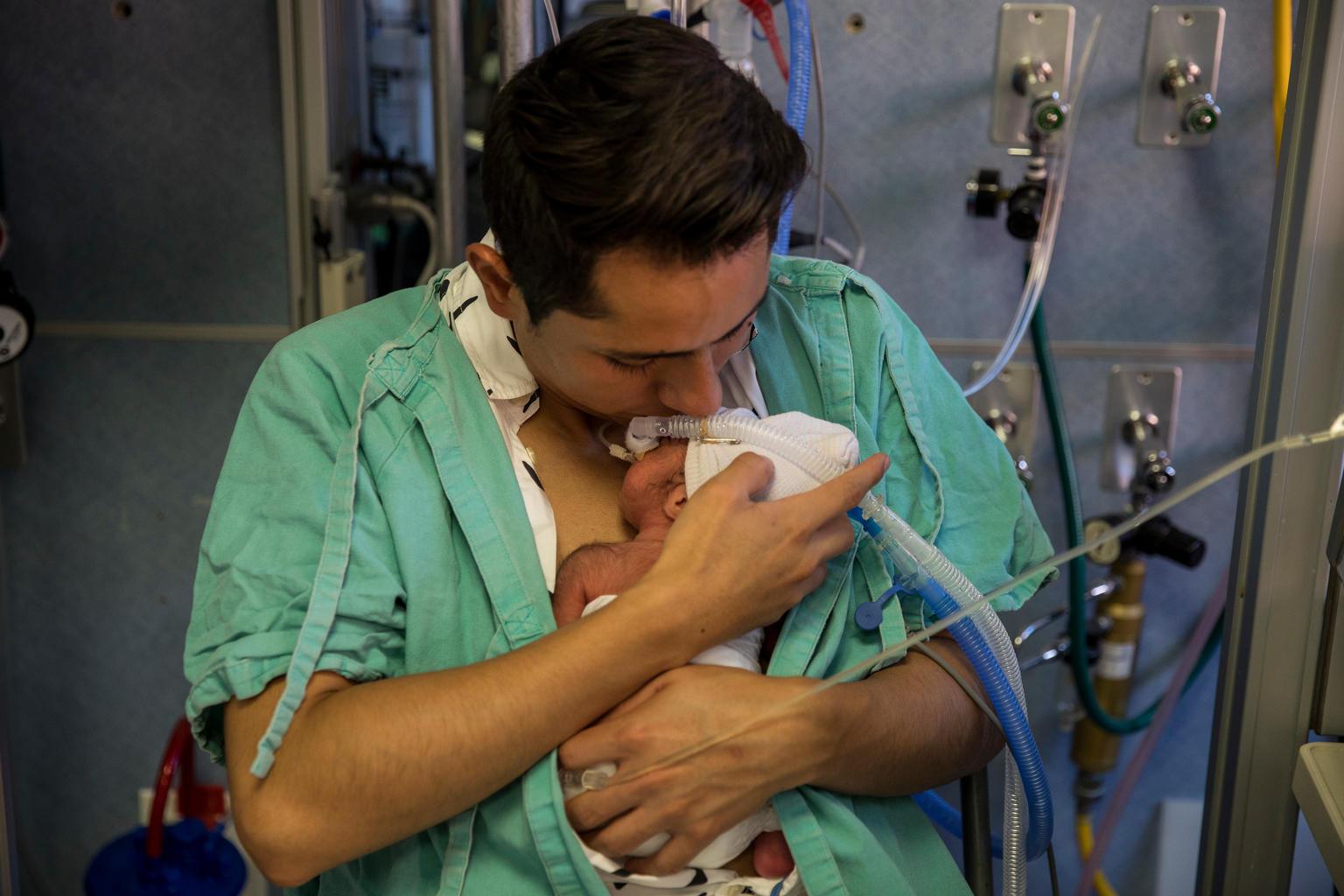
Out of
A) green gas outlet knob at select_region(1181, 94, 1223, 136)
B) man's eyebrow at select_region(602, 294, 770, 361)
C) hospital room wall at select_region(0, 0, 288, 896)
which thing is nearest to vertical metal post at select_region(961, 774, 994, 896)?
man's eyebrow at select_region(602, 294, 770, 361)

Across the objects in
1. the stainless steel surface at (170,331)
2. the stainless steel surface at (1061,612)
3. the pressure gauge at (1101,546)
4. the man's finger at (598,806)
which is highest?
the stainless steel surface at (170,331)

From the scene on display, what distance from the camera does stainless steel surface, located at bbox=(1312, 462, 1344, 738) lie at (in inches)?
46.8

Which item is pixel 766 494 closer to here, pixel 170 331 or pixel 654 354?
pixel 654 354

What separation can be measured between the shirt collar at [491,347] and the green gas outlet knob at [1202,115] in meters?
1.20

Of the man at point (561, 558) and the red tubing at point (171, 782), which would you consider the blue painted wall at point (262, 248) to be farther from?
the man at point (561, 558)

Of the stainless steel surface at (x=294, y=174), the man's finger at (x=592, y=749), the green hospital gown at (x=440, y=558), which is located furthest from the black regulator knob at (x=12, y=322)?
the man's finger at (x=592, y=749)

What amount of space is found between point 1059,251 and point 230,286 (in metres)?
1.39

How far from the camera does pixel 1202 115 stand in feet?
6.09

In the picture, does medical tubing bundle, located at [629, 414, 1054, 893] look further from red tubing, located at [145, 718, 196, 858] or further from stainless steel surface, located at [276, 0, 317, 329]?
red tubing, located at [145, 718, 196, 858]

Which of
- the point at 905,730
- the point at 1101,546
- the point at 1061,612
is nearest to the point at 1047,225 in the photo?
the point at 1101,546

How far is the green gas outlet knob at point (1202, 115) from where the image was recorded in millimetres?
1854

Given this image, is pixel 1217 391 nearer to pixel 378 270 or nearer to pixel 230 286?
pixel 378 270

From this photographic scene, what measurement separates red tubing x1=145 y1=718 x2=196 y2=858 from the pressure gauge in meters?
1.52

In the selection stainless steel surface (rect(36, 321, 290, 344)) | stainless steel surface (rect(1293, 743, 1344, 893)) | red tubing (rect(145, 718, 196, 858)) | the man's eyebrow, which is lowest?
red tubing (rect(145, 718, 196, 858))
